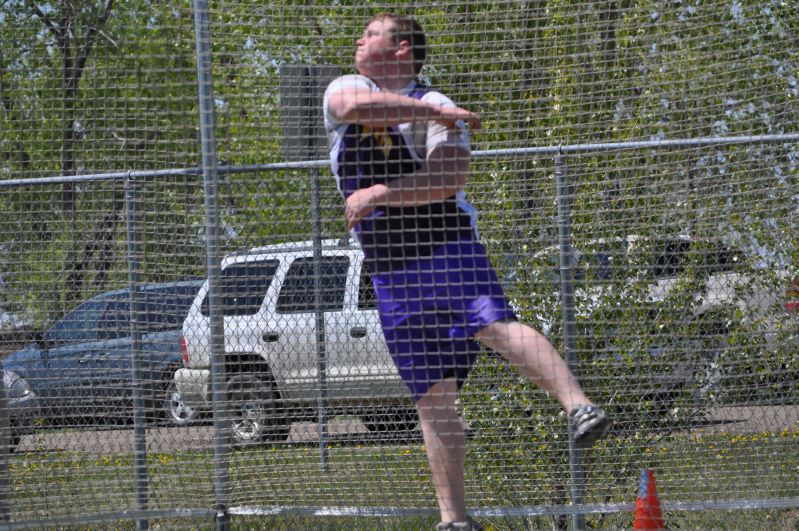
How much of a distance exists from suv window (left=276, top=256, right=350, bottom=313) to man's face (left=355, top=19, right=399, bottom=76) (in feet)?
5.22

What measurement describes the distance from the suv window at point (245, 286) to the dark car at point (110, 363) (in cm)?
15

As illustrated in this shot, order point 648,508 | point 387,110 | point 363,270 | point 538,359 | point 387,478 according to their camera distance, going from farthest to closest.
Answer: point 363,270 < point 387,478 < point 648,508 < point 387,110 < point 538,359

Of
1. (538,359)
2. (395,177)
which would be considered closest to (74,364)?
(395,177)

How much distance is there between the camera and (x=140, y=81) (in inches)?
183

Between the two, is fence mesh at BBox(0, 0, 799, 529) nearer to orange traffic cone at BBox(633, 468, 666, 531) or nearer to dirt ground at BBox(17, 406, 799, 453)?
dirt ground at BBox(17, 406, 799, 453)

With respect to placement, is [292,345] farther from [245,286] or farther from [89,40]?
[89,40]

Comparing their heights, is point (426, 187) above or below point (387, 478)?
above

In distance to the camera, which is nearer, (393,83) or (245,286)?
(393,83)

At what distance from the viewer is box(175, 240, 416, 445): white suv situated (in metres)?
4.86

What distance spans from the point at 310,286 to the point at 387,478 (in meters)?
1.08

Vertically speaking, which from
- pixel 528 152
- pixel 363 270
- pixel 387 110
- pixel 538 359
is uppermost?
pixel 387 110

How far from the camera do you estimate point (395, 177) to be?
351cm

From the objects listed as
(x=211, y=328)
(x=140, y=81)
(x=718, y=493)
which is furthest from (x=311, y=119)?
(x=718, y=493)

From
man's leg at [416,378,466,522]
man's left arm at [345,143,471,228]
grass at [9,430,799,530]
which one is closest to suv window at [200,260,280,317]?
grass at [9,430,799,530]
